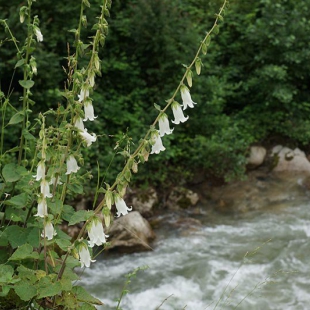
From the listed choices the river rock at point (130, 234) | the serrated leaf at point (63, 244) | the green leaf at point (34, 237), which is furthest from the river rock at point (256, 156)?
Result: the serrated leaf at point (63, 244)

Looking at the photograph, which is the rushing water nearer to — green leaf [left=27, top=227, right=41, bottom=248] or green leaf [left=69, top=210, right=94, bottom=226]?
green leaf [left=27, top=227, right=41, bottom=248]

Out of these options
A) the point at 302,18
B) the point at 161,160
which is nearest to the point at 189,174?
the point at 161,160

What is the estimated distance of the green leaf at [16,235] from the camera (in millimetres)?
2170

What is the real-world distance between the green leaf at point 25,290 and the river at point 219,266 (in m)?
2.21

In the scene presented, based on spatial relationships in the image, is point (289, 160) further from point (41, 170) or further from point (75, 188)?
point (41, 170)

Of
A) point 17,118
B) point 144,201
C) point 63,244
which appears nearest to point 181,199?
point 144,201

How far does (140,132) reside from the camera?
6.36m

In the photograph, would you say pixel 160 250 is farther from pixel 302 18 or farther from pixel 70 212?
pixel 302 18

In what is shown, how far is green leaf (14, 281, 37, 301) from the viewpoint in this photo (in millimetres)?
1967

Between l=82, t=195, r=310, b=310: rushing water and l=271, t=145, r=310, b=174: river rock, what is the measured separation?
1104 millimetres

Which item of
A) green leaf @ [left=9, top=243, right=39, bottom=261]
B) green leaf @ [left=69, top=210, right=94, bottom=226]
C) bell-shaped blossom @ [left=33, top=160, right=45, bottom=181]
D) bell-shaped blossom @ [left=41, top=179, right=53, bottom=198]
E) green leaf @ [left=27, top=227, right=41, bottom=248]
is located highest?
bell-shaped blossom @ [left=33, top=160, right=45, bottom=181]

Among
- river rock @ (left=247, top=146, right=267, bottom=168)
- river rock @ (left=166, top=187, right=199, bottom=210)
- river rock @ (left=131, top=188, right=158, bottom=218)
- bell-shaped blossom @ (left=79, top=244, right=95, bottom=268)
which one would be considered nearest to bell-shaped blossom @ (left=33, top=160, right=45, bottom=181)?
bell-shaped blossom @ (left=79, top=244, right=95, bottom=268)

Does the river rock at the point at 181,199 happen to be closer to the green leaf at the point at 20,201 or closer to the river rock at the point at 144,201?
the river rock at the point at 144,201

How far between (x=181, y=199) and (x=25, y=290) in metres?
4.61
